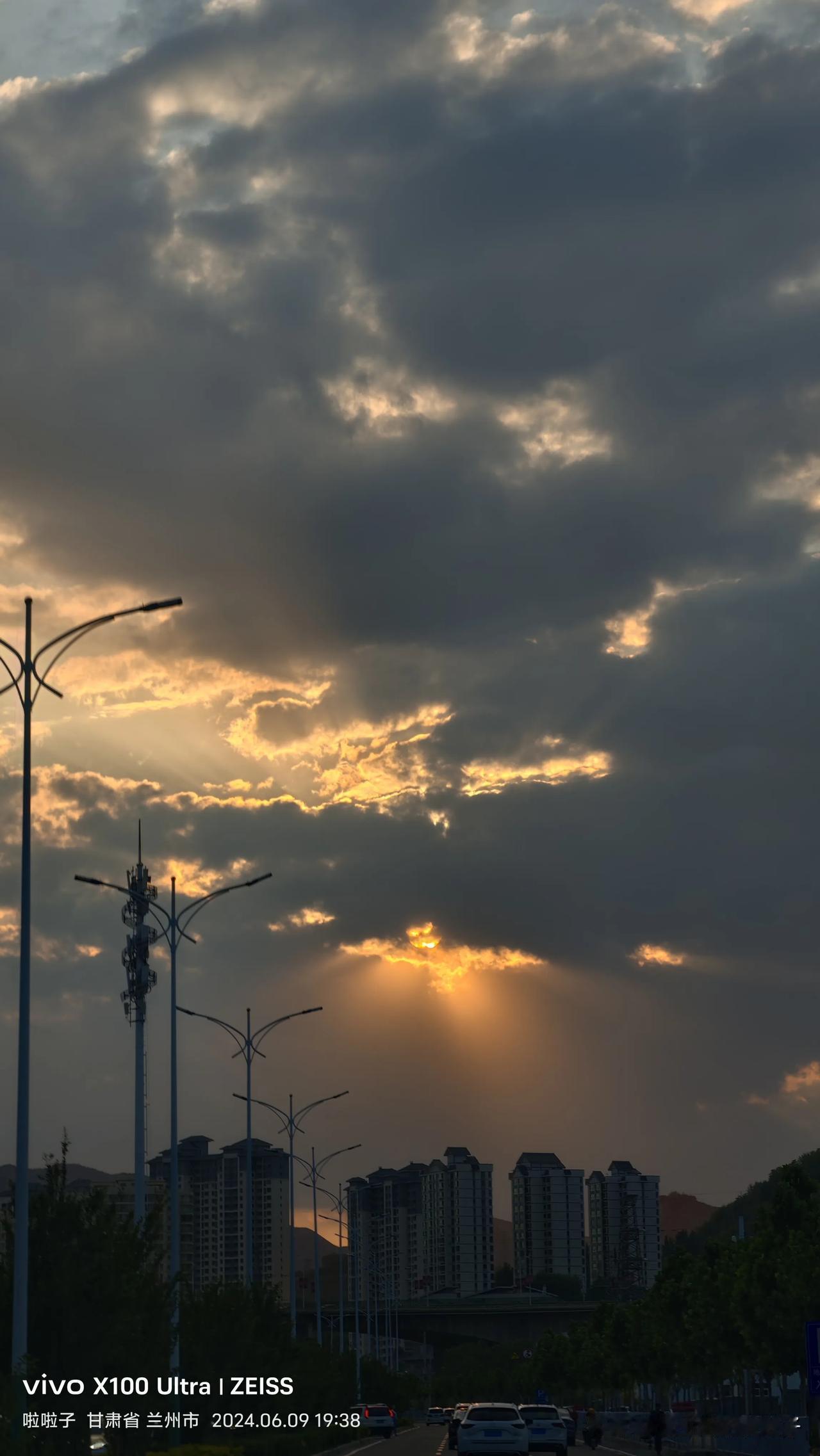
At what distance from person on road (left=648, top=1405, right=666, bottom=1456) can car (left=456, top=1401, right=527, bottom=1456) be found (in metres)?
10.8

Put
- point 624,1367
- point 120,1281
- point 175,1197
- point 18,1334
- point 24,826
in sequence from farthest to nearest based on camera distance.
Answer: point 624,1367
point 175,1197
point 120,1281
point 24,826
point 18,1334

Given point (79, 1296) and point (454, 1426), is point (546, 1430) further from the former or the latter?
point (79, 1296)

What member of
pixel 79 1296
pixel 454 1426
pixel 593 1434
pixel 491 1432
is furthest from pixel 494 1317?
pixel 79 1296

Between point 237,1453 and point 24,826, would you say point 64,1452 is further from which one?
point 24,826

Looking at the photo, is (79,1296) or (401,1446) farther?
(401,1446)

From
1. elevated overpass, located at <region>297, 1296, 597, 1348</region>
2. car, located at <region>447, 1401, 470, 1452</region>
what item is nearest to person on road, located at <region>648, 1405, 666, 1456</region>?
car, located at <region>447, 1401, 470, 1452</region>

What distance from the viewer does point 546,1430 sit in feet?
179

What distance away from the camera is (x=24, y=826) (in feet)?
95.4

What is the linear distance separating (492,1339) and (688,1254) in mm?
97517

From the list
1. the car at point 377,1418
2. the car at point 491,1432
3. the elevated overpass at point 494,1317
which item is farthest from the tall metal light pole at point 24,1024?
the elevated overpass at point 494,1317

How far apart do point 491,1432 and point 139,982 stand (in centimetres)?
1661

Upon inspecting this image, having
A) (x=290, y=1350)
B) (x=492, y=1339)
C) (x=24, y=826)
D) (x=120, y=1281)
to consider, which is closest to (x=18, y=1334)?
(x=120, y=1281)

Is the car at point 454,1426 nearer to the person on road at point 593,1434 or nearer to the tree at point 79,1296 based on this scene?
the person on road at point 593,1434

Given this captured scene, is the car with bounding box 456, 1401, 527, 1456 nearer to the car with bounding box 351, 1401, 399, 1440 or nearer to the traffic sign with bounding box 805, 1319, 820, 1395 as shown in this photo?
the traffic sign with bounding box 805, 1319, 820, 1395
